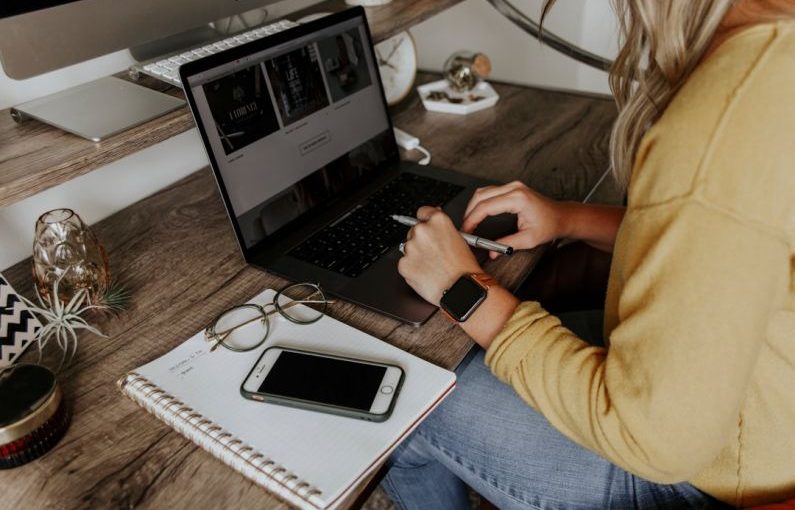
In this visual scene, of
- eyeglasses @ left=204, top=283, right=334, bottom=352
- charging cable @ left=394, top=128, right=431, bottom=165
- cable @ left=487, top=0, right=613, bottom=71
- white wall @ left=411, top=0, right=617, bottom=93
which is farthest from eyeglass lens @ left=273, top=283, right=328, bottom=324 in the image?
white wall @ left=411, top=0, right=617, bottom=93

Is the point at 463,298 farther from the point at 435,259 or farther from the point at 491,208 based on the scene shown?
the point at 491,208

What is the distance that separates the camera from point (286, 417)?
2.18ft

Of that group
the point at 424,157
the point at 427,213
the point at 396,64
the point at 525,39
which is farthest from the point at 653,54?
the point at 525,39

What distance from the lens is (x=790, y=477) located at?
0.69 metres

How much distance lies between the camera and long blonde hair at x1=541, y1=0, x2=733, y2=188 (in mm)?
604

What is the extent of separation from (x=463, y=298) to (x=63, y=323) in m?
0.52

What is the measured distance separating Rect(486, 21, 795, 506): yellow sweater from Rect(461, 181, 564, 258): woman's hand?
0.92ft

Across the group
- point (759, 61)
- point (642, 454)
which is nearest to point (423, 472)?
point (642, 454)

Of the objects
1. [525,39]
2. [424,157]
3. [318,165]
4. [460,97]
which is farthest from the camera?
[525,39]

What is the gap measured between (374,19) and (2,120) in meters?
0.68

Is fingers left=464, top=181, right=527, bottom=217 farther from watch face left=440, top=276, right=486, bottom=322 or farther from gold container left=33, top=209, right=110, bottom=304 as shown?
gold container left=33, top=209, right=110, bottom=304

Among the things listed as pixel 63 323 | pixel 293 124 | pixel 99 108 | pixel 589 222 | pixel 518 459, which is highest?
pixel 99 108

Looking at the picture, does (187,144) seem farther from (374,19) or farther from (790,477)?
(790,477)

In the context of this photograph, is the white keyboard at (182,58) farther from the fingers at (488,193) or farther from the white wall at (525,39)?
the white wall at (525,39)
